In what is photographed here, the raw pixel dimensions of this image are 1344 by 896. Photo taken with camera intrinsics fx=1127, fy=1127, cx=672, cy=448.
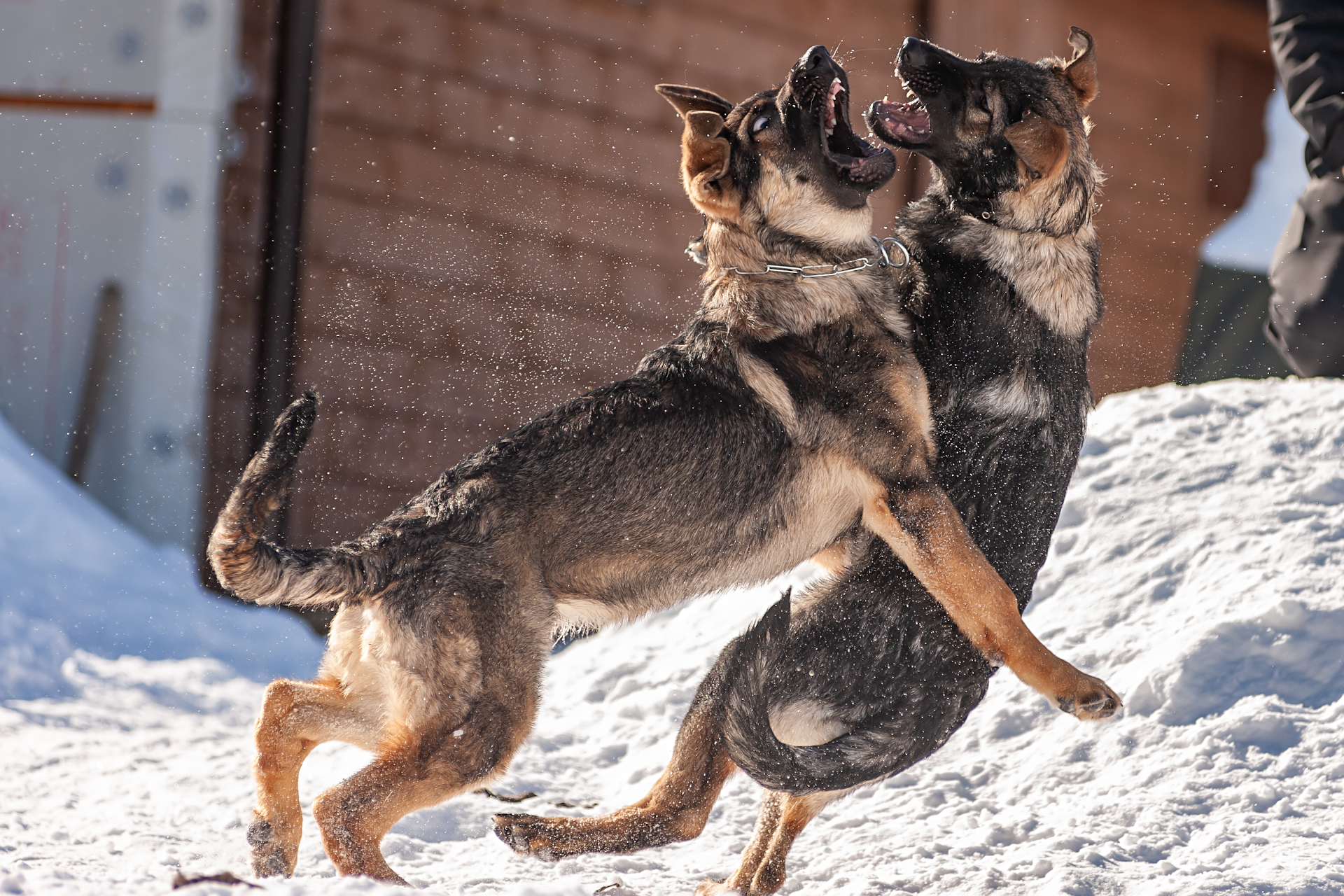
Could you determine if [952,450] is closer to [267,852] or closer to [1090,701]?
[1090,701]

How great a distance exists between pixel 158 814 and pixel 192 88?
15.3 ft

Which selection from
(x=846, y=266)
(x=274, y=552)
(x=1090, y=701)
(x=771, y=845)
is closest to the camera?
(x=1090, y=701)

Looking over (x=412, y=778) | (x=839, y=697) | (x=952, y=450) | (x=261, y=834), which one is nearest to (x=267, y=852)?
(x=261, y=834)

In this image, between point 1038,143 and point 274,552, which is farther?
point 1038,143

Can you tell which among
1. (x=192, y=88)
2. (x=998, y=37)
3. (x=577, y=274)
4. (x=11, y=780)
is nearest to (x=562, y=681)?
(x=11, y=780)

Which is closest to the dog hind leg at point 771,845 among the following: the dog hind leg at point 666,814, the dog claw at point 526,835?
the dog hind leg at point 666,814

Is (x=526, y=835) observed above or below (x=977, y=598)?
below

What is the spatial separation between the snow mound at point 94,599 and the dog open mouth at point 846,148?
4.12 meters

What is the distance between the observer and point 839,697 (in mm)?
2900

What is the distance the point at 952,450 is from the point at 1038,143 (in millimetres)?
826

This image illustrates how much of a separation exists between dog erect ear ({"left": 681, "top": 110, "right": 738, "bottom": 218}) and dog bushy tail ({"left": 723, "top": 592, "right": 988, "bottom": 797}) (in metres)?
1.09

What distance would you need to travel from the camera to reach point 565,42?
7590mm

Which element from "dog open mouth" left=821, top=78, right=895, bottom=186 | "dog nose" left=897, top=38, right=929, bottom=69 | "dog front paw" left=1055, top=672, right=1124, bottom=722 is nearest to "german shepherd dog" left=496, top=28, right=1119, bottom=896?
"dog nose" left=897, top=38, right=929, bottom=69

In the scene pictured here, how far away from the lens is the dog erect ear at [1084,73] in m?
3.14
